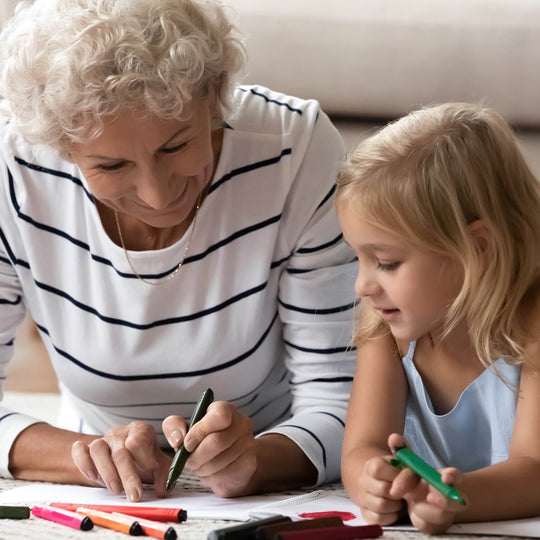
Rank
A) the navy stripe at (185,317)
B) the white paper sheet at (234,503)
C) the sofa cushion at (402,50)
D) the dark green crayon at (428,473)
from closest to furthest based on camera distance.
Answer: the dark green crayon at (428,473), the white paper sheet at (234,503), the navy stripe at (185,317), the sofa cushion at (402,50)

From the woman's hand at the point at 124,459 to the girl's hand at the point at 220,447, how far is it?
0.15 ft

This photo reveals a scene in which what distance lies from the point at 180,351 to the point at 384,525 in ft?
1.34

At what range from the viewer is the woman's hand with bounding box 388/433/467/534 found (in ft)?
2.93

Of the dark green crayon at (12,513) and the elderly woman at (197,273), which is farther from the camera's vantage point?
the elderly woman at (197,273)

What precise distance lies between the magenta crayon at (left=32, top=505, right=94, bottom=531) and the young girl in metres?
0.25

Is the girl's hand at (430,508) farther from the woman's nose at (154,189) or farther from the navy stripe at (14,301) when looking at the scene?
the navy stripe at (14,301)

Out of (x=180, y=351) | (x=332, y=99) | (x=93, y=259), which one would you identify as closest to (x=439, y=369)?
(x=180, y=351)

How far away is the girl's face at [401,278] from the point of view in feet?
3.43

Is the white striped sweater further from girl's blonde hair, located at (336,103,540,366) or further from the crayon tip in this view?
the crayon tip

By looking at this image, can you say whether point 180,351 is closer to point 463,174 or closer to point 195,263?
point 195,263

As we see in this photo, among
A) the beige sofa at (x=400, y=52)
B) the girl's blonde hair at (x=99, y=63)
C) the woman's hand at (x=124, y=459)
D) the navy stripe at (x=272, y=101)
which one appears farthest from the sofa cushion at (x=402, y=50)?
the woman's hand at (x=124, y=459)

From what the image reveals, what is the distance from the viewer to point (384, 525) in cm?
96

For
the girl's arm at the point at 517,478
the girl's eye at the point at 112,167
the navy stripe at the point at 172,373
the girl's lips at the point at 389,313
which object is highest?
the girl's eye at the point at 112,167

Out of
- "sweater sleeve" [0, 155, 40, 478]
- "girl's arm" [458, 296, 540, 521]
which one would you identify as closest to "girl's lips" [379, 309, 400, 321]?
"girl's arm" [458, 296, 540, 521]
